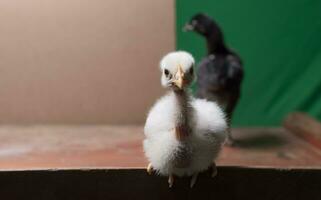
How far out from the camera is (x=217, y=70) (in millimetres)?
1924

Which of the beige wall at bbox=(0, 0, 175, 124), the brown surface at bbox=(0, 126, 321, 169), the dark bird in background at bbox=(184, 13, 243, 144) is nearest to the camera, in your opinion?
the brown surface at bbox=(0, 126, 321, 169)

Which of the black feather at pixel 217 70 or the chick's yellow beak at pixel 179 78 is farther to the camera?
the black feather at pixel 217 70

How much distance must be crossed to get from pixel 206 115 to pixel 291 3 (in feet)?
3.58

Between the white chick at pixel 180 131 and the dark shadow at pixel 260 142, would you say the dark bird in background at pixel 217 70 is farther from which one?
the white chick at pixel 180 131

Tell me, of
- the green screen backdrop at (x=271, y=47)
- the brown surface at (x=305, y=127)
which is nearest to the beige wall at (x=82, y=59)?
the green screen backdrop at (x=271, y=47)

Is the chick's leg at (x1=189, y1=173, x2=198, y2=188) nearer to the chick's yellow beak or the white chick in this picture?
the white chick

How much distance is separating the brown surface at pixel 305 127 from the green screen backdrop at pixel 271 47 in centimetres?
7

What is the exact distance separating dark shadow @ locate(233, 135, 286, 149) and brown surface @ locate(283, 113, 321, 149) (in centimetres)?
8

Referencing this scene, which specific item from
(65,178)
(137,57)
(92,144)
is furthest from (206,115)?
(137,57)

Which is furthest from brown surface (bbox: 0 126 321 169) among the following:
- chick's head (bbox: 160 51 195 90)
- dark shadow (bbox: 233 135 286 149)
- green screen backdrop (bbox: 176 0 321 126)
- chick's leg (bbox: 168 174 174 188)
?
chick's head (bbox: 160 51 195 90)

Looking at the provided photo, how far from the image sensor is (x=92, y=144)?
1.84m

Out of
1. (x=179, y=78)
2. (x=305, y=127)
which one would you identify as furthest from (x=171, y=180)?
(x=305, y=127)

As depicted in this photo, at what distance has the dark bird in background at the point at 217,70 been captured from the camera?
191 cm

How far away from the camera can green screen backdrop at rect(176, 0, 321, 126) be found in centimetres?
218
